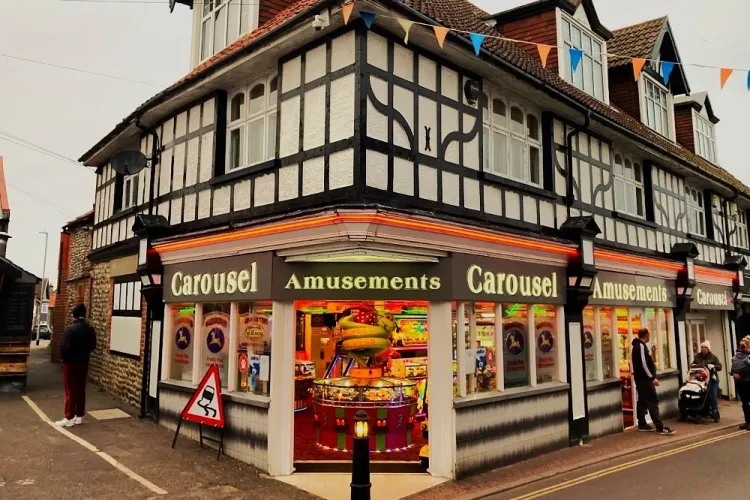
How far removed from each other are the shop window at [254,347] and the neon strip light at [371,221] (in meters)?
1.08

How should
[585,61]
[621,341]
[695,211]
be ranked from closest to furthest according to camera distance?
[621,341] < [585,61] < [695,211]

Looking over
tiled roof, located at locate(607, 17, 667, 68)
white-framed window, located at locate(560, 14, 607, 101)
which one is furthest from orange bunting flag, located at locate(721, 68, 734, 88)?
tiled roof, located at locate(607, 17, 667, 68)

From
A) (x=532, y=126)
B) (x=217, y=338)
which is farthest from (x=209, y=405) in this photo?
(x=532, y=126)

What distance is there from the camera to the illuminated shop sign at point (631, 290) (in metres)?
10.8

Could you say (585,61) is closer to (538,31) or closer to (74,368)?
(538,31)

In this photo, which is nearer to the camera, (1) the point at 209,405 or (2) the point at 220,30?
(1) the point at 209,405

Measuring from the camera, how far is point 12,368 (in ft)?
41.2

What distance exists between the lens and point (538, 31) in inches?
514

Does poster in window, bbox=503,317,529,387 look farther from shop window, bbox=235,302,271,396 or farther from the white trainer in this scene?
the white trainer

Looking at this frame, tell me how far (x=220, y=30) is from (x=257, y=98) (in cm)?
310

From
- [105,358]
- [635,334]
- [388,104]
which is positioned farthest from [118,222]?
[635,334]

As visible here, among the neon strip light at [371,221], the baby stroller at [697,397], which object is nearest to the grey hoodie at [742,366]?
the baby stroller at [697,397]

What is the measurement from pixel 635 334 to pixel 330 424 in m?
7.45

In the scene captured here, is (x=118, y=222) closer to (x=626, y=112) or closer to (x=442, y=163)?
(x=442, y=163)
